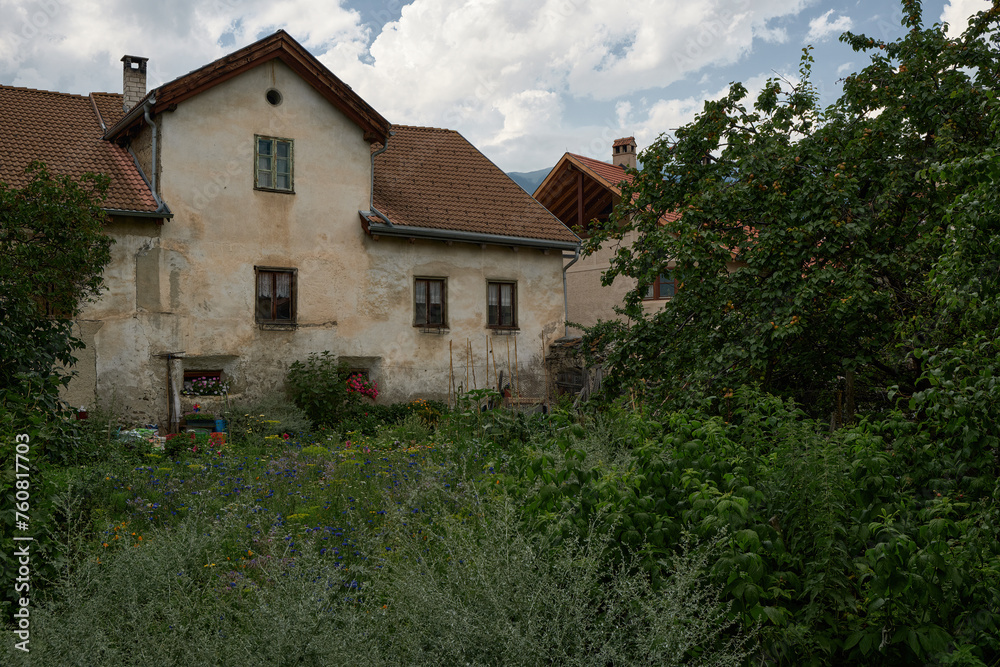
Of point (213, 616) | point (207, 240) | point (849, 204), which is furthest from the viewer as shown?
point (207, 240)

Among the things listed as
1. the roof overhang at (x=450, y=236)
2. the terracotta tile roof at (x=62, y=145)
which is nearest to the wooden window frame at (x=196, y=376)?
the terracotta tile roof at (x=62, y=145)

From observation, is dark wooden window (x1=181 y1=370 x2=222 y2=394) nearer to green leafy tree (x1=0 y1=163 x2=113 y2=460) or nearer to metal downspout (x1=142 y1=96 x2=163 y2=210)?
metal downspout (x1=142 y1=96 x2=163 y2=210)

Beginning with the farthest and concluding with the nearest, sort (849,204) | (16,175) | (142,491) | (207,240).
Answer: (207,240) < (16,175) < (849,204) < (142,491)

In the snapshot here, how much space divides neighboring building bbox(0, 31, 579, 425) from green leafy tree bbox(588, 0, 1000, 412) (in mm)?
7516

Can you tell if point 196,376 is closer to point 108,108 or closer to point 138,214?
point 138,214

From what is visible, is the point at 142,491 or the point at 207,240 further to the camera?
the point at 207,240

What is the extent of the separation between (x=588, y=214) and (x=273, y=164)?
402 inches

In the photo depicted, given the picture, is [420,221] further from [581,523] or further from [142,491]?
[581,523]

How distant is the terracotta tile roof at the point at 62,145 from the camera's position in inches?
504

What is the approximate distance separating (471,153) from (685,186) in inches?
436

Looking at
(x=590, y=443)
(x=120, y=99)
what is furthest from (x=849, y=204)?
(x=120, y=99)

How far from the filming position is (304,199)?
47.9 feet

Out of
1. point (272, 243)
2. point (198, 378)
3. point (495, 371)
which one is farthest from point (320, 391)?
point (495, 371)

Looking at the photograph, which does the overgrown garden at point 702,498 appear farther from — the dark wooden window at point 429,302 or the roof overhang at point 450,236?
the dark wooden window at point 429,302
